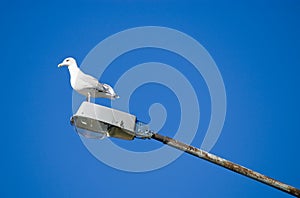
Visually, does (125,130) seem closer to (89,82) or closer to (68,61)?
(89,82)

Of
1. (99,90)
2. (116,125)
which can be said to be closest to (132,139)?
(116,125)

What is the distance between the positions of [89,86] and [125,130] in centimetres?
137

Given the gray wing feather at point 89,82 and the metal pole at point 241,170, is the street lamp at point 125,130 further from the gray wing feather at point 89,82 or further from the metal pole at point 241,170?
the gray wing feather at point 89,82

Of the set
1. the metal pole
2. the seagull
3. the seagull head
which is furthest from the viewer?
the seagull head

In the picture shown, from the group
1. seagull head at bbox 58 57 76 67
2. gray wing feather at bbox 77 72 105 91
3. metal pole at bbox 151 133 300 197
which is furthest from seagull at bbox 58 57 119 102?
metal pole at bbox 151 133 300 197

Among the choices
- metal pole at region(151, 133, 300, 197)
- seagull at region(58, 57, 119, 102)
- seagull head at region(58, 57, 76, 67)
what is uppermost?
seagull head at region(58, 57, 76, 67)

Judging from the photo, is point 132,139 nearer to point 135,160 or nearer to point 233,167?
point 135,160

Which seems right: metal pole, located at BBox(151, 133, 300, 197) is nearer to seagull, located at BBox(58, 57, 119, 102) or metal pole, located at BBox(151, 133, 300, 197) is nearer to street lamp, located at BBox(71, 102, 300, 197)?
street lamp, located at BBox(71, 102, 300, 197)

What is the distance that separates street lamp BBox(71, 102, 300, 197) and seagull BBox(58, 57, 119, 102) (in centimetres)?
107

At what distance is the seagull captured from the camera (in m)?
4.05

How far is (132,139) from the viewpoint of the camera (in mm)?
2959

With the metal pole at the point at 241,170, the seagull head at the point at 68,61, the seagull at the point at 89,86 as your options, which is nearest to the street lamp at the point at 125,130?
the metal pole at the point at 241,170

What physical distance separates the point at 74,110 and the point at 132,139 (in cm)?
41

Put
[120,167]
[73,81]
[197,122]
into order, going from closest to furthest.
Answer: [120,167] < [197,122] < [73,81]
